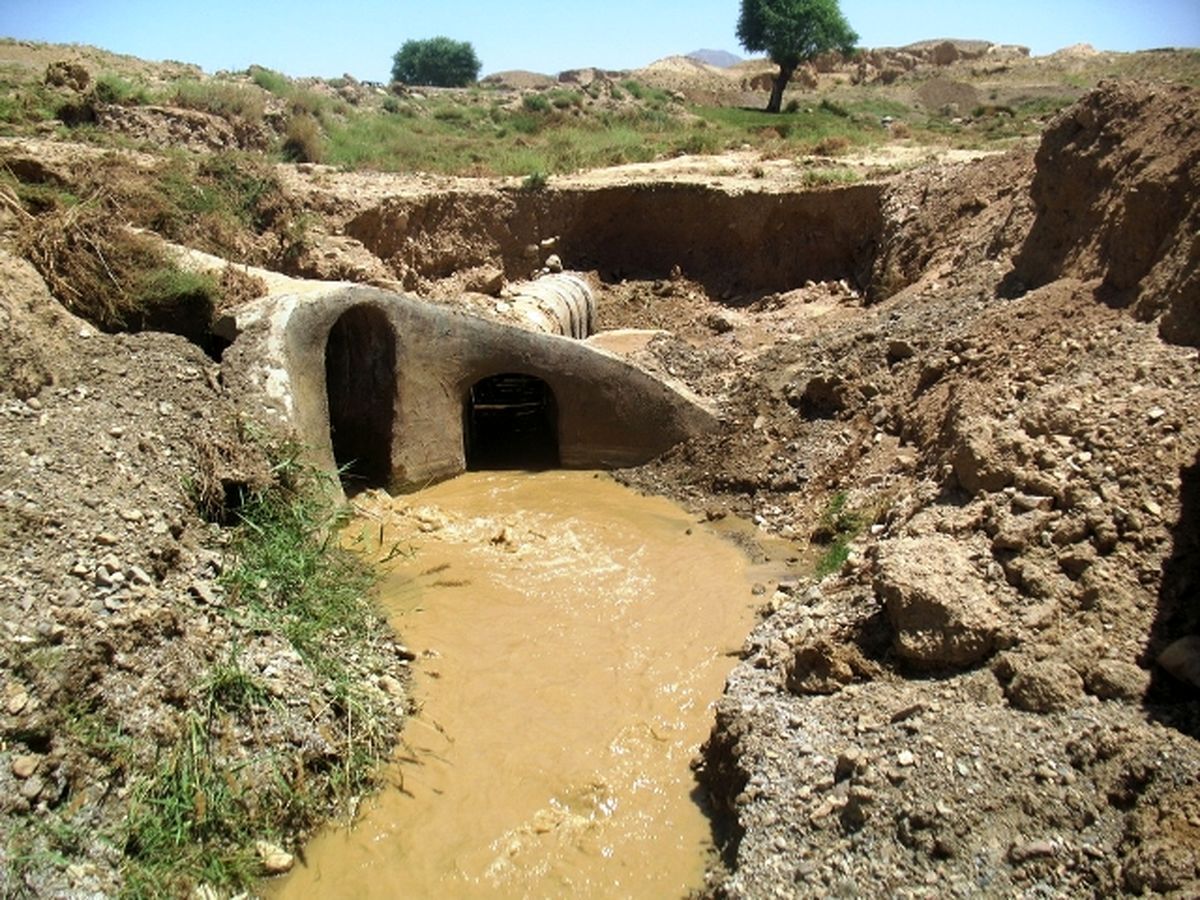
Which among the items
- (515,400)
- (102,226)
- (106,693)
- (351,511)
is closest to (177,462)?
(351,511)

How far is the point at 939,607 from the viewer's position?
6.12 metres

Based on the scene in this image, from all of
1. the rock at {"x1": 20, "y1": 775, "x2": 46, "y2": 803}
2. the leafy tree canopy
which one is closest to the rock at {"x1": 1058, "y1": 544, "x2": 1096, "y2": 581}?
the rock at {"x1": 20, "y1": 775, "x2": 46, "y2": 803}

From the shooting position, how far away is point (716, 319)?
1540cm

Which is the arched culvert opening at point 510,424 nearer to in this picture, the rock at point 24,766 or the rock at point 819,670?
the rock at point 819,670

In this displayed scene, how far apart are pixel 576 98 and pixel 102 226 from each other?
24.4m

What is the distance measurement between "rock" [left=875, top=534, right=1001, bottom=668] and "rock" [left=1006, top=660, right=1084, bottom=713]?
1.24 feet

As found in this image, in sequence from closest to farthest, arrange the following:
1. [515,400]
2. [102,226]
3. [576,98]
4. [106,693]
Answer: [106,693], [102,226], [515,400], [576,98]

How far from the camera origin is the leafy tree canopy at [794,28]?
35375mm

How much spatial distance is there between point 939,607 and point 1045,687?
841 mm

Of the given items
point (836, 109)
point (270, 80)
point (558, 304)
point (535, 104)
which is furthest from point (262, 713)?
point (836, 109)

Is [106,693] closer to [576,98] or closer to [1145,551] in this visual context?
[1145,551]

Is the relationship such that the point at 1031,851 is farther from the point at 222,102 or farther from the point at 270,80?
the point at 270,80

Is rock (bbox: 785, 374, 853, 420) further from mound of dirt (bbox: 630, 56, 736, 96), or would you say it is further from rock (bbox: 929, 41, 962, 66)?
rock (bbox: 929, 41, 962, 66)

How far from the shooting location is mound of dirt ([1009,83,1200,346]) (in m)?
8.23
